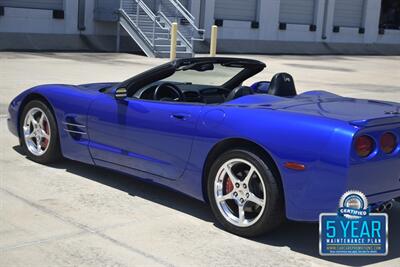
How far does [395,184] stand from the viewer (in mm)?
4238

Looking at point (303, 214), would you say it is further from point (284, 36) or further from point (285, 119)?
point (284, 36)

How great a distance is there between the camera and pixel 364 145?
159 inches

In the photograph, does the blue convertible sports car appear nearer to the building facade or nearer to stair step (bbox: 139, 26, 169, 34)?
the building facade

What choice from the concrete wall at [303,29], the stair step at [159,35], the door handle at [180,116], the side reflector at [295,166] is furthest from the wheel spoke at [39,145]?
the concrete wall at [303,29]

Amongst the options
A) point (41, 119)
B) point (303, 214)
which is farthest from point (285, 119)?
point (41, 119)

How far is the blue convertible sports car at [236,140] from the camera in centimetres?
403

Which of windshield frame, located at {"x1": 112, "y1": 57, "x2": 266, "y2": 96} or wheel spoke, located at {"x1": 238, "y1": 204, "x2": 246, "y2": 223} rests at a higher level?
windshield frame, located at {"x1": 112, "y1": 57, "x2": 266, "y2": 96}

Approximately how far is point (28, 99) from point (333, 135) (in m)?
3.52

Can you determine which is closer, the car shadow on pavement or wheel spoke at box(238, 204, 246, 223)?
the car shadow on pavement

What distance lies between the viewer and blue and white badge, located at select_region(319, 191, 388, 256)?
397cm

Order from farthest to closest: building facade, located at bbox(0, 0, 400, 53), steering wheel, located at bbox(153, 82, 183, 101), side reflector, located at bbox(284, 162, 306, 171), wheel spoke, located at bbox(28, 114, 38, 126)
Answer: building facade, located at bbox(0, 0, 400, 53)
wheel spoke, located at bbox(28, 114, 38, 126)
steering wheel, located at bbox(153, 82, 183, 101)
side reflector, located at bbox(284, 162, 306, 171)

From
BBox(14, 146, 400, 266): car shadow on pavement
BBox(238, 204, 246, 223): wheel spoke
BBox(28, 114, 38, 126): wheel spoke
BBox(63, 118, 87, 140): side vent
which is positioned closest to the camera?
BBox(14, 146, 400, 266): car shadow on pavement

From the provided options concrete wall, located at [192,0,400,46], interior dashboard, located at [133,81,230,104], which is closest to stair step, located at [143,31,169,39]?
concrete wall, located at [192,0,400,46]

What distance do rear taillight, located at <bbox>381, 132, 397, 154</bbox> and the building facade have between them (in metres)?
19.1
